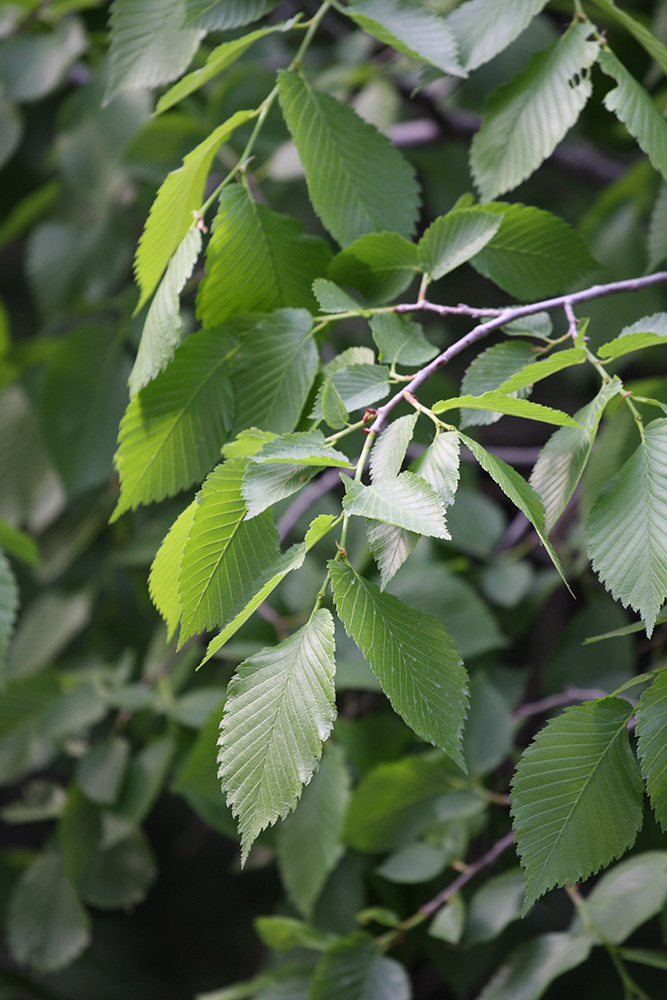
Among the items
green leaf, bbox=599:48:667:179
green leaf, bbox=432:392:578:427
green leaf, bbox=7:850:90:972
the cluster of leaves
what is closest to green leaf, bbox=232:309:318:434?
the cluster of leaves

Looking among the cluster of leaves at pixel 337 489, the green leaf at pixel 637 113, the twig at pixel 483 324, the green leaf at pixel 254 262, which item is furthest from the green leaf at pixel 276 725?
the green leaf at pixel 637 113

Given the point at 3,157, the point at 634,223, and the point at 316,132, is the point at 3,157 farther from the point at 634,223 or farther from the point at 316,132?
the point at 634,223

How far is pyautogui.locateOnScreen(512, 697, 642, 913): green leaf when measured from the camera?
0.39m

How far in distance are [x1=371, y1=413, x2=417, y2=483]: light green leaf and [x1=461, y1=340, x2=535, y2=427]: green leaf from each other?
87 millimetres

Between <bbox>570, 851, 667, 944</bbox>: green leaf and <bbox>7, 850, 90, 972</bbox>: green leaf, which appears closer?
<bbox>570, 851, 667, 944</bbox>: green leaf

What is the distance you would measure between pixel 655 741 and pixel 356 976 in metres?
0.42

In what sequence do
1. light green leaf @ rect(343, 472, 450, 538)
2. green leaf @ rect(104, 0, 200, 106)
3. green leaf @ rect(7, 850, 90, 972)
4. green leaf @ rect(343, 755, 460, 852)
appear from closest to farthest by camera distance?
light green leaf @ rect(343, 472, 450, 538), green leaf @ rect(104, 0, 200, 106), green leaf @ rect(343, 755, 460, 852), green leaf @ rect(7, 850, 90, 972)

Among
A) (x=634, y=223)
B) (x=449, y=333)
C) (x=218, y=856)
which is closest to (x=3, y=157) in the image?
(x=449, y=333)

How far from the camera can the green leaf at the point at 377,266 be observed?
0.49 meters

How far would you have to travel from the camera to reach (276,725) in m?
0.36

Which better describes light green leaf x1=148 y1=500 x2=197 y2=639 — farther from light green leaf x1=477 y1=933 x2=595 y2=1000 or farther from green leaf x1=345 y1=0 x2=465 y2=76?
light green leaf x1=477 y1=933 x2=595 y2=1000

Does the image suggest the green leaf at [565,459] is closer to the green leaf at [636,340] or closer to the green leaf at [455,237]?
the green leaf at [636,340]

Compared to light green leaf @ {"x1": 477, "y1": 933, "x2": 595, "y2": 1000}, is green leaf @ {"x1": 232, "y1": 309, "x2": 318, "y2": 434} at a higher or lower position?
higher

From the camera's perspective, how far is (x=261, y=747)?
1.20ft
